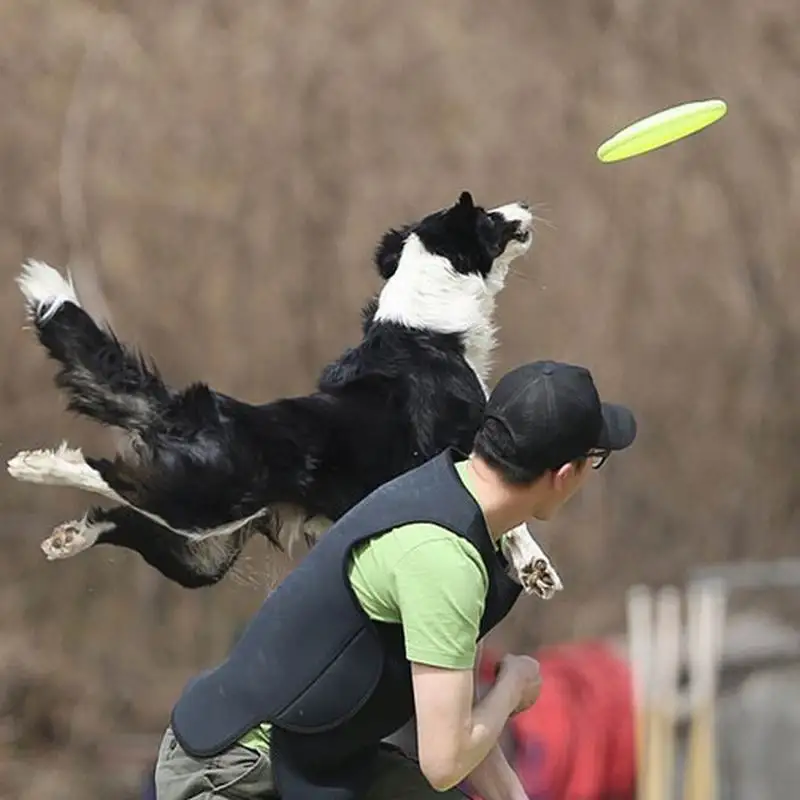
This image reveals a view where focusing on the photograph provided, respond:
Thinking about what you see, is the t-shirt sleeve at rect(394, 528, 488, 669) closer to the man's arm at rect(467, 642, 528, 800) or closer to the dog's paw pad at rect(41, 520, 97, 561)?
the man's arm at rect(467, 642, 528, 800)

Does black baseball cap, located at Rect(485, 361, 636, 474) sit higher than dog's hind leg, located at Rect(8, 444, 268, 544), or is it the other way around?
black baseball cap, located at Rect(485, 361, 636, 474)

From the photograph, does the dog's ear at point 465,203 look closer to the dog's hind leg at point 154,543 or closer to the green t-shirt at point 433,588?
the dog's hind leg at point 154,543

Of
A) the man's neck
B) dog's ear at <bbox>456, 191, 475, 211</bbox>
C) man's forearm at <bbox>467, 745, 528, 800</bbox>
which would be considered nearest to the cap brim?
the man's neck

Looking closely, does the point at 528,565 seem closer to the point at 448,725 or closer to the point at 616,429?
the point at 616,429

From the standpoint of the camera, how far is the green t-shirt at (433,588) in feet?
5.90

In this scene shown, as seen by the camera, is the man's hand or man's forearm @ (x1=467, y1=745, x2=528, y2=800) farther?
man's forearm @ (x1=467, y1=745, x2=528, y2=800)

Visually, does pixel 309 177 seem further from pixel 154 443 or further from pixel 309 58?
pixel 154 443

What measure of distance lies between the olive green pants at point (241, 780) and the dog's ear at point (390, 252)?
1.51 m

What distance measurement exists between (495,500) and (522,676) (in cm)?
32

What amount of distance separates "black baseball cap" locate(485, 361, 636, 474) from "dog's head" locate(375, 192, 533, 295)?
4.35 ft

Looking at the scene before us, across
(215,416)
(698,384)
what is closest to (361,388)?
(215,416)

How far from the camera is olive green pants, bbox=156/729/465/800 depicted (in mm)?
2070

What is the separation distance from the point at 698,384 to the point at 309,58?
2.44 meters

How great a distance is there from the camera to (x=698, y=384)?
669 cm
